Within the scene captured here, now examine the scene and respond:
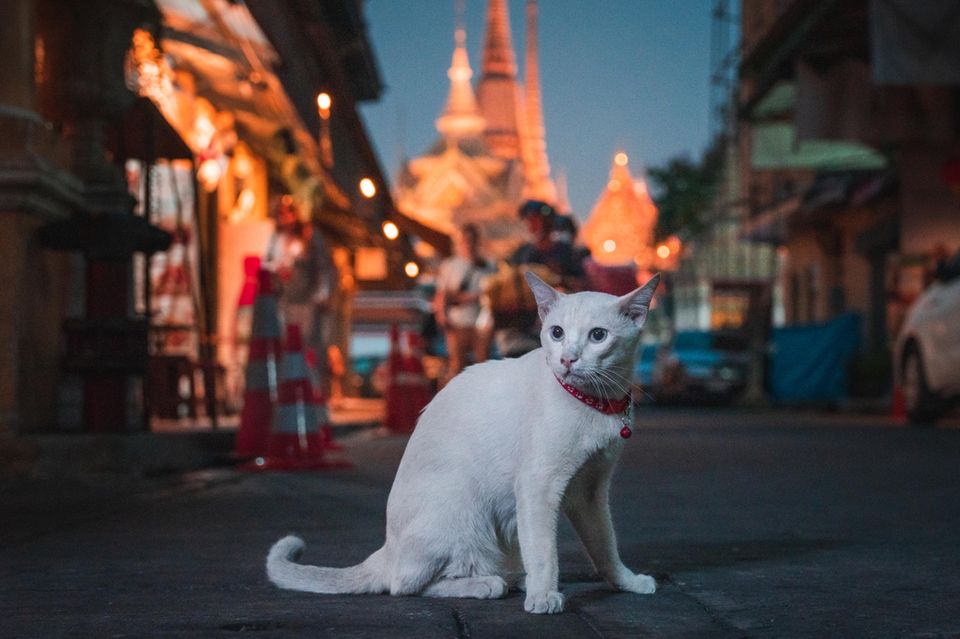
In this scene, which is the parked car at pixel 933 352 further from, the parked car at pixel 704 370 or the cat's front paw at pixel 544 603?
the parked car at pixel 704 370

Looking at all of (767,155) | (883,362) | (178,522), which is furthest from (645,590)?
(767,155)

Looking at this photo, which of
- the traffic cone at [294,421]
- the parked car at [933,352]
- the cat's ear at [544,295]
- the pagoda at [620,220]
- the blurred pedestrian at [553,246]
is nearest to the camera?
the cat's ear at [544,295]

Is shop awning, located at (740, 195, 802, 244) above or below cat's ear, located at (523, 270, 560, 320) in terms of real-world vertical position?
above

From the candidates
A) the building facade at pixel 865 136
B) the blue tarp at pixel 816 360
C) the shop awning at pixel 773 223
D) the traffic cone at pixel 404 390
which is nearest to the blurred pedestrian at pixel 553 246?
the traffic cone at pixel 404 390

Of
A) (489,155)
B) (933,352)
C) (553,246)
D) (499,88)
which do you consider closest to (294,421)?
(553,246)

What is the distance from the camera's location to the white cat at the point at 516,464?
4086 mm

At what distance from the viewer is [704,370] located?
32375mm

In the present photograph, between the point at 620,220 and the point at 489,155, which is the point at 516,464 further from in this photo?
the point at 620,220

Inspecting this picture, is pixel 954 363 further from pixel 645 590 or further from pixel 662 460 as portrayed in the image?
pixel 645 590

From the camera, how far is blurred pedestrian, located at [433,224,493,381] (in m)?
14.0

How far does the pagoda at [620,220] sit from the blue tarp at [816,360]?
301ft

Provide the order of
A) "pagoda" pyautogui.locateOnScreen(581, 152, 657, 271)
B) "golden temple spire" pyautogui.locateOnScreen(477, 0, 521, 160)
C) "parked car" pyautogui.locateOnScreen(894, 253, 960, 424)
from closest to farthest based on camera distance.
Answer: "parked car" pyautogui.locateOnScreen(894, 253, 960, 424)
"pagoda" pyautogui.locateOnScreen(581, 152, 657, 271)
"golden temple spire" pyautogui.locateOnScreen(477, 0, 521, 160)

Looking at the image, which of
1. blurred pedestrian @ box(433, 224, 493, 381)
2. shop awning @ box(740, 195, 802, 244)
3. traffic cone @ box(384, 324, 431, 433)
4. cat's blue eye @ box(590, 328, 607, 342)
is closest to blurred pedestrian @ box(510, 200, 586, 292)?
blurred pedestrian @ box(433, 224, 493, 381)

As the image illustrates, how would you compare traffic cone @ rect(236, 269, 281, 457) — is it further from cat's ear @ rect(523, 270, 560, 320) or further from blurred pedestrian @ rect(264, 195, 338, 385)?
cat's ear @ rect(523, 270, 560, 320)
